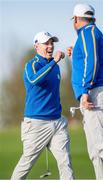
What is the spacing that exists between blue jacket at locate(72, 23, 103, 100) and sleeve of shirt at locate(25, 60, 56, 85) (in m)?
0.63

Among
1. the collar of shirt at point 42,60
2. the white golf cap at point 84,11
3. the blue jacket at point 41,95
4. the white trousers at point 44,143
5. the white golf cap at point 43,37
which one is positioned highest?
the white golf cap at point 84,11

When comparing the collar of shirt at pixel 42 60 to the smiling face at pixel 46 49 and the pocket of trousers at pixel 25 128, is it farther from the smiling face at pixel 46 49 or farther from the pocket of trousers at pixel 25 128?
the pocket of trousers at pixel 25 128

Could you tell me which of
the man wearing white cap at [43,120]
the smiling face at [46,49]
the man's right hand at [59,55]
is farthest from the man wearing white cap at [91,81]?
the smiling face at [46,49]

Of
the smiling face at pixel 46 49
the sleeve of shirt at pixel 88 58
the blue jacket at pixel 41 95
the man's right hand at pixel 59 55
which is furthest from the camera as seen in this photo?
the smiling face at pixel 46 49

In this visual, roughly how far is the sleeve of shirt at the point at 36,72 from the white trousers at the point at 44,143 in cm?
49

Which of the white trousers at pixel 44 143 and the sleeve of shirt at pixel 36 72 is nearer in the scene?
the sleeve of shirt at pixel 36 72

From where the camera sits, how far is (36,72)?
10.1 meters

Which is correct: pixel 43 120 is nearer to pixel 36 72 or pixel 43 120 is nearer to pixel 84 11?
pixel 36 72

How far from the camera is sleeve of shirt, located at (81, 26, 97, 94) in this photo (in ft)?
30.2

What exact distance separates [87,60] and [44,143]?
Result: 5.02ft

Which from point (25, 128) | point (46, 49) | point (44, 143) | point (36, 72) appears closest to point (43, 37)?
point (46, 49)

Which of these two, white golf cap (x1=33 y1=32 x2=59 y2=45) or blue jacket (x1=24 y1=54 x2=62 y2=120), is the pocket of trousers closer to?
blue jacket (x1=24 y1=54 x2=62 y2=120)

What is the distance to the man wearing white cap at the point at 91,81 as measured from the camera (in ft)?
30.2

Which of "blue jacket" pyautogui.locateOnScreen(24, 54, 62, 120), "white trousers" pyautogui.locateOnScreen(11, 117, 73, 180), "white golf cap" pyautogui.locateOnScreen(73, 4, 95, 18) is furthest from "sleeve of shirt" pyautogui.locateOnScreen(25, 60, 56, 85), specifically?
"white golf cap" pyautogui.locateOnScreen(73, 4, 95, 18)
